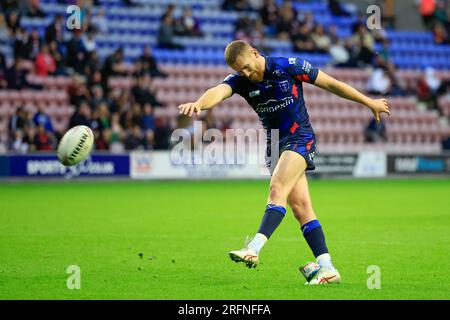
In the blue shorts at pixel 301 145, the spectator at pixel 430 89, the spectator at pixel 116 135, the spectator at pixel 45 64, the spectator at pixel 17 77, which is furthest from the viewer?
the spectator at pixel 430 89

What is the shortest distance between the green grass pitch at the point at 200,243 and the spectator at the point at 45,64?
5.53 metres

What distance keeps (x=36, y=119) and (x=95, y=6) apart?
5.99m

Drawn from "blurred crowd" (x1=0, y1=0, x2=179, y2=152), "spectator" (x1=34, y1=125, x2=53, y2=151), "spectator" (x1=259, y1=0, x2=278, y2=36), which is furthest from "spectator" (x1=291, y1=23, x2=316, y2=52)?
"spectator" (x1=34, y1=125, x2=53, y2=151)

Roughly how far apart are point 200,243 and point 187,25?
18452 millimetres

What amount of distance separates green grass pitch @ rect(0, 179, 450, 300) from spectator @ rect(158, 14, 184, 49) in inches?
329

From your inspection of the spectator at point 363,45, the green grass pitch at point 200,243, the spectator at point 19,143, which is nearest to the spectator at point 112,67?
the spectator at point 19,143

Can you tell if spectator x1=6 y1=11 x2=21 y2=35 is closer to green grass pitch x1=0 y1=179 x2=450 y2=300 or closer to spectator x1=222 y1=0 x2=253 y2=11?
green grass pitch x1=0 y1=179 x2=450 y2=300

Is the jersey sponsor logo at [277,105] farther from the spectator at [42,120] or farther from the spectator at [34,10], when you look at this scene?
the spectator at [34,10]

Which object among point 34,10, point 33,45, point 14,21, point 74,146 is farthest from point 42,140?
point 74,146

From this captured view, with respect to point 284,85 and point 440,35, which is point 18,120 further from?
point 440,35

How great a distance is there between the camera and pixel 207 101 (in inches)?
331

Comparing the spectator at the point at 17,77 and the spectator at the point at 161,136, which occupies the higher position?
the spectator at the point at 17,77

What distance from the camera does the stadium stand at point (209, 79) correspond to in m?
26.7
